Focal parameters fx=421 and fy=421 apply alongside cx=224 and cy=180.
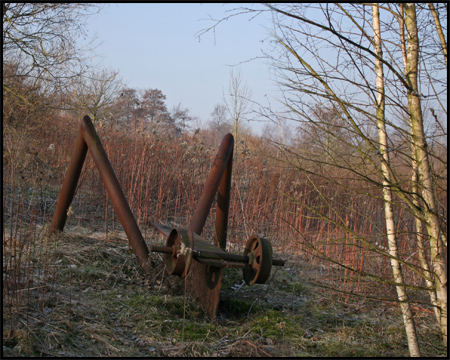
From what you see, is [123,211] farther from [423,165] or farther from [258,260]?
[423,165]

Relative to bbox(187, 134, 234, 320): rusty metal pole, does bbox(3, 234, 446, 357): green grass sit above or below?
below

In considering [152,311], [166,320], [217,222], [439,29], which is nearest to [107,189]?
[217,222]

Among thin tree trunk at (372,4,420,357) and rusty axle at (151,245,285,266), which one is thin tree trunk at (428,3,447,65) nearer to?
thin tree trunk at (372,4,420,357)

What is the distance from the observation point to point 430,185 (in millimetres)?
2723

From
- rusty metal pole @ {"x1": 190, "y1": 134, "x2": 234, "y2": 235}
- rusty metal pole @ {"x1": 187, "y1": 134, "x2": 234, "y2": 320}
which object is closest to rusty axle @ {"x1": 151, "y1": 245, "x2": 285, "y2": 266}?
rusty metal pole @ {"x1": 187, "y1": 134, "x2": 234, "y2": 320}

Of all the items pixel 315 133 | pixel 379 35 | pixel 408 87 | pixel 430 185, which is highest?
pixel 379 35

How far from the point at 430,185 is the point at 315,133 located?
83 centimetres

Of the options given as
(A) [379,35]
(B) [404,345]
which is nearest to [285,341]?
(B) [404,345]

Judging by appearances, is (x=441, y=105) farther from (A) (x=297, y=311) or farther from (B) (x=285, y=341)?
(A) (x=297, y=311)

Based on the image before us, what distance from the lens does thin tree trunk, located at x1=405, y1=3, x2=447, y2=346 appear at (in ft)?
8.85

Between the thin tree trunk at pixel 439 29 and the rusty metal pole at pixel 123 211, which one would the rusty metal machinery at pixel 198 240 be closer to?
the rusty metal pole at pixel 123 211

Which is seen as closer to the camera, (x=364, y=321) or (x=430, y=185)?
(x=430, y=185)

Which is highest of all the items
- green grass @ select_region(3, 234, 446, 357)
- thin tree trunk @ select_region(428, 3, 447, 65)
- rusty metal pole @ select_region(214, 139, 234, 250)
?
thin tree trunk @ select_region(428, 3, 447, 65)

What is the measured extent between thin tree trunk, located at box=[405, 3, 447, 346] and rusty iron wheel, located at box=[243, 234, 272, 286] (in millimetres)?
1101
